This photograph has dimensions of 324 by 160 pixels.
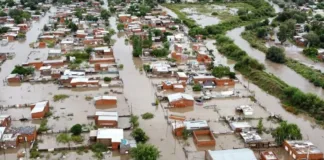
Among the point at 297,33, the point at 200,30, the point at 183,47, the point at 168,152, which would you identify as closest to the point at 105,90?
the point at 168,152

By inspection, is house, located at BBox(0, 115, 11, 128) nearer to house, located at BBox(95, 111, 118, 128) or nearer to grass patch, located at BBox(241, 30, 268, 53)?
house, located at BBox(95, 111, 118, 128)

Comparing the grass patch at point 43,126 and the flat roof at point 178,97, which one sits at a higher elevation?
the flat roof at point 178,97

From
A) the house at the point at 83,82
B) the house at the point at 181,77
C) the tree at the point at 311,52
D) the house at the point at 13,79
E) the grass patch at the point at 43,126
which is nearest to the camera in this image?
the grass patch at the point at 43,126

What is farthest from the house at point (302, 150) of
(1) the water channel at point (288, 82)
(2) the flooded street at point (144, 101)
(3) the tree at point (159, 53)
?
(3) the tree at point (159, 53)

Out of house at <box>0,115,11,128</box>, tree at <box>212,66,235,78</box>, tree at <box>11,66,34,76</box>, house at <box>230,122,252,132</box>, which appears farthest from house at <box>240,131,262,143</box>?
tree at <box>11,66,34,76</box>

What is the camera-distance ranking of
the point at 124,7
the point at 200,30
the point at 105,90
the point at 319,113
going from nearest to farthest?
1. the point at 319,113
2. the point at 105,90
3. the point at 200,30
4. the point at 124,7

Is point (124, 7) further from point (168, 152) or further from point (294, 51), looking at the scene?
point (168, 152)

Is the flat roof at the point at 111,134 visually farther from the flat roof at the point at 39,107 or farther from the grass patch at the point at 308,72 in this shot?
the grass patch at the point at 308,72
